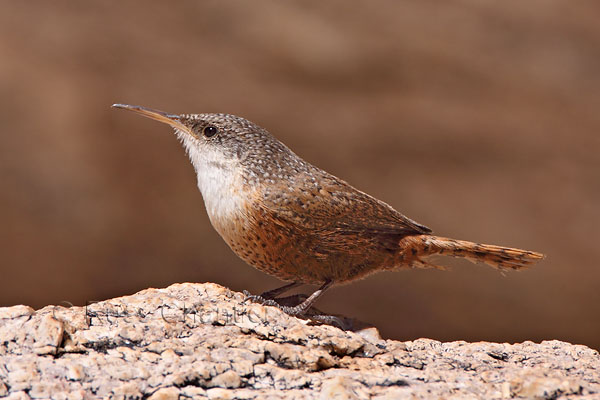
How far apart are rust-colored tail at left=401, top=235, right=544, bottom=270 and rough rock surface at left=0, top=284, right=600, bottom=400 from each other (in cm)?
52

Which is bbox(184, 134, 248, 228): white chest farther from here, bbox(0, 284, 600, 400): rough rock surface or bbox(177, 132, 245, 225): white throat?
bbox(0, 284, 600, 400): rough rock surface

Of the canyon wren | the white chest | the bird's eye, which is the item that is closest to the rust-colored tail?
the canyon wren

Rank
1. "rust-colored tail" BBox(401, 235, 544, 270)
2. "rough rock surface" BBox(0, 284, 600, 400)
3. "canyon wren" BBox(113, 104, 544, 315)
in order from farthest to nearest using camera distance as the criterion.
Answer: "rust-colored tail" BBox(401, 235, 544, 270)
"canyon wren" BBox(113, 104, 544, 315)
"rough rock surface" BBox(0, 284, 600, 400)

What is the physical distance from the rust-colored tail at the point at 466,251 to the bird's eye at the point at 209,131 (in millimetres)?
1168

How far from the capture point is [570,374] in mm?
2934

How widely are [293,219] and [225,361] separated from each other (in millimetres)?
903

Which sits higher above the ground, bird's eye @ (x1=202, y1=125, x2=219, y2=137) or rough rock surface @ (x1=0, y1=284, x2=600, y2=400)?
bird's eye @ (x1=202, y1=125, x2=219, y2=137)

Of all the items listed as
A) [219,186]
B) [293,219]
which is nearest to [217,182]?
[219,186]

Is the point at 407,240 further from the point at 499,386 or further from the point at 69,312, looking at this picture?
the point at 69,312

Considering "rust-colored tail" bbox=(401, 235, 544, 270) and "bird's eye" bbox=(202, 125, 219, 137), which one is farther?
"bird's eye" bbox=(202, 125, 219, 137)

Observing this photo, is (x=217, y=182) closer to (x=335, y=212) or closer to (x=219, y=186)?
(x=219, y=186)

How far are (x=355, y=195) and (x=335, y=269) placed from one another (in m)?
A: 0.41

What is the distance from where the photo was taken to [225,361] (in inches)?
102

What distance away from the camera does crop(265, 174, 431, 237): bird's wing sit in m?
3.30
